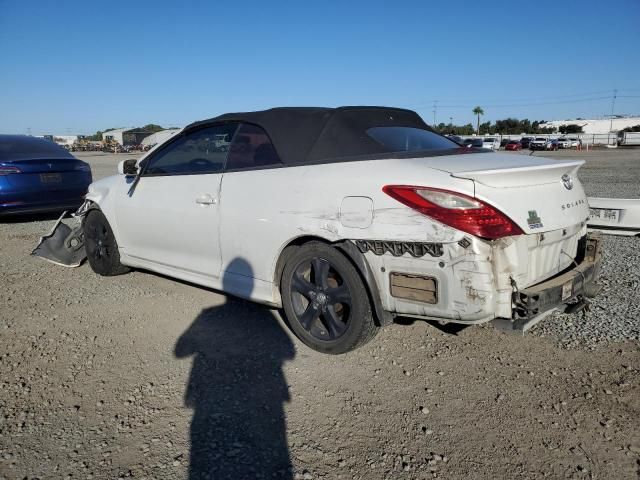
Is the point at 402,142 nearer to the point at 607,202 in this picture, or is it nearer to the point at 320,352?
the point at 320,352

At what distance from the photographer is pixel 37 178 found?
7832mm

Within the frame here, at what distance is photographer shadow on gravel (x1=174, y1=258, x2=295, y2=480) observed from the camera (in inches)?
90.5

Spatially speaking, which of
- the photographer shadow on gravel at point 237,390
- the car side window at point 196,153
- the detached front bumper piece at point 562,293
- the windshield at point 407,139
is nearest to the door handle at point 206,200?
the car side window at point 196,153

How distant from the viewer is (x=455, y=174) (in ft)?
8.93

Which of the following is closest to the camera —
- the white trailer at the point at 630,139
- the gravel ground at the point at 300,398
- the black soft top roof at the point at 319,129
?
the gravel ground at the point at 300,398

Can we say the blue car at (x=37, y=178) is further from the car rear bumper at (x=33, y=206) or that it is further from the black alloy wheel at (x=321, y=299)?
the black alloy wheel at (x=321, y=299)

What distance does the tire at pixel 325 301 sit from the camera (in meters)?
3.10

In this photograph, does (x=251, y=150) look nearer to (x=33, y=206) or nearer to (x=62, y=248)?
(x=62, y=248)

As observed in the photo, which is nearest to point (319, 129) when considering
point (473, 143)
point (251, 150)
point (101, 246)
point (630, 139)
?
point (251, 150)

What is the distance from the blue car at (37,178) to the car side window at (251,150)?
485cm

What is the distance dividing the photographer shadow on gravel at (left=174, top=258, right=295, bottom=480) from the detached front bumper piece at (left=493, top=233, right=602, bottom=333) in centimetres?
140

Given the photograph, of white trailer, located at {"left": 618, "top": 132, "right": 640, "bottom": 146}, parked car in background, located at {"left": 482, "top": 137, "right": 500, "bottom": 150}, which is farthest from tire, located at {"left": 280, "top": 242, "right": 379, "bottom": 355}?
white trailer, located at {"left": 618, "top": 132, "right": 640, "bottom": 146}

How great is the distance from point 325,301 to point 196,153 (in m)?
1.89

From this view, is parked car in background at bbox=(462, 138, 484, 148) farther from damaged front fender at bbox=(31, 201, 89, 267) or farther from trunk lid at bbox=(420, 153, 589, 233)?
damaged front fender at bbox=(31, 201, 89, 267)
